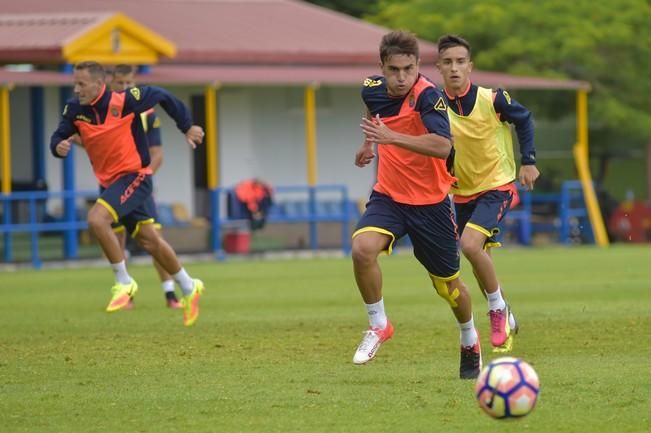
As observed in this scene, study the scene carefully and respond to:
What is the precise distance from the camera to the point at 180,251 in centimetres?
2891

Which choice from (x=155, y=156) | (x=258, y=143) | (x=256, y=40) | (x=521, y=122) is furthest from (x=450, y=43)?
(x=258, y=143)

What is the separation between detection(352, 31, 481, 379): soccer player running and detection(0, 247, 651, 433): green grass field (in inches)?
16.3

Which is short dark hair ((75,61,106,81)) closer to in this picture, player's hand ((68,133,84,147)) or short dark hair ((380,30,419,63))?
player's hand ((68,133,84,147))

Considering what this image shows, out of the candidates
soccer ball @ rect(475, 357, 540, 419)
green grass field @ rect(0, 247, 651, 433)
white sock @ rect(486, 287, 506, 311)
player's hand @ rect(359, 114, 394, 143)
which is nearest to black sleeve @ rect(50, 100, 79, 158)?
green grass field @ rect(0, 247, 651, 433)

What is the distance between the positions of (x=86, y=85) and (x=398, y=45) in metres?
5.27

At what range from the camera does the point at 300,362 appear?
1085cm

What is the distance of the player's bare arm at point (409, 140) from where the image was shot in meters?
9.30

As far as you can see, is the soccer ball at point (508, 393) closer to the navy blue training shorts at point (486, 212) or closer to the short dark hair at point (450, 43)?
the navy blue training shorts at point (486, 212)

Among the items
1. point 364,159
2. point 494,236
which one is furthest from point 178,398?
point 494,236

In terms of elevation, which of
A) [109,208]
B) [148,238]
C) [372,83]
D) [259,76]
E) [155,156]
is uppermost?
[259,76]

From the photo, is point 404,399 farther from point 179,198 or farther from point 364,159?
point 179,198

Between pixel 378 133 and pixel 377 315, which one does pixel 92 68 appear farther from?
pixel 378 133

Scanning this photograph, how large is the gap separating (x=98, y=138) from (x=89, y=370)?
4.36 m

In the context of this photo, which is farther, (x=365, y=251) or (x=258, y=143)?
(x=258, y=143)
